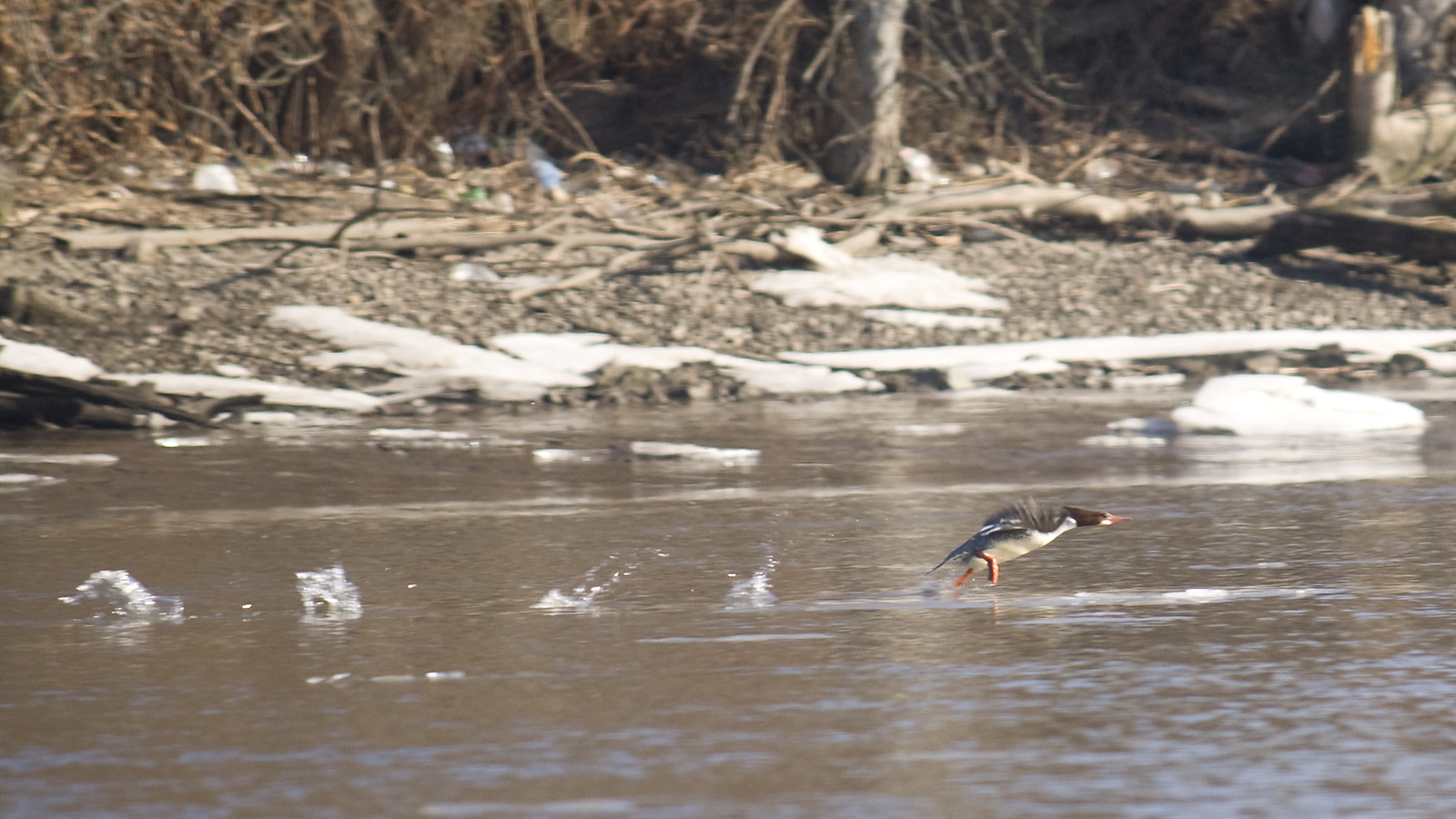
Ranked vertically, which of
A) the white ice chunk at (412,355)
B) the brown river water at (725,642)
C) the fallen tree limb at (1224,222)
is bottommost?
the brown river water at (725,642)

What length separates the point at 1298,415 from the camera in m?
8.01

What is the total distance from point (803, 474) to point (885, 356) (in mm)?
3387

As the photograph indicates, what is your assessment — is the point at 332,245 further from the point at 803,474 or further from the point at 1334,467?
the point at 1334,467

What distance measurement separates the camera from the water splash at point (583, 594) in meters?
4.41

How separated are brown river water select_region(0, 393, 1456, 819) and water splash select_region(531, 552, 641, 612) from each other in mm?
20

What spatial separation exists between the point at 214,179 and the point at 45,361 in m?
3.88

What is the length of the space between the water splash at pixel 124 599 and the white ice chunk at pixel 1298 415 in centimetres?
496

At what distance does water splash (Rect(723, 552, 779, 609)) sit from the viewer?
442 cm

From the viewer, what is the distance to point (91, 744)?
3156mm

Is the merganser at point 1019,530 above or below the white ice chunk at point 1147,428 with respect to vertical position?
below

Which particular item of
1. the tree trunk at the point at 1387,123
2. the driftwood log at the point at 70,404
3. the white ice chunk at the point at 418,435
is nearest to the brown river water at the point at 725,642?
the white ice chunk at the point at 418,435

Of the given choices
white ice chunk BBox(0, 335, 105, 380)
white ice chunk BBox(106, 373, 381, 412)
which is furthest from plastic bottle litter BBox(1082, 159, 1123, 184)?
white ice chunk BBox(0, 335, 105, 380)

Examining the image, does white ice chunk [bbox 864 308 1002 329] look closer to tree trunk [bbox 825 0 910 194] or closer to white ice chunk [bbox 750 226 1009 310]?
white ice chunk [bbox 750 226 1009 310]

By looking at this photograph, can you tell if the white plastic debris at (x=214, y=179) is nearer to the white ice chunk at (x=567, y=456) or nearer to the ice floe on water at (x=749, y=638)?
the white ice chunk at (x=567, y=456)
